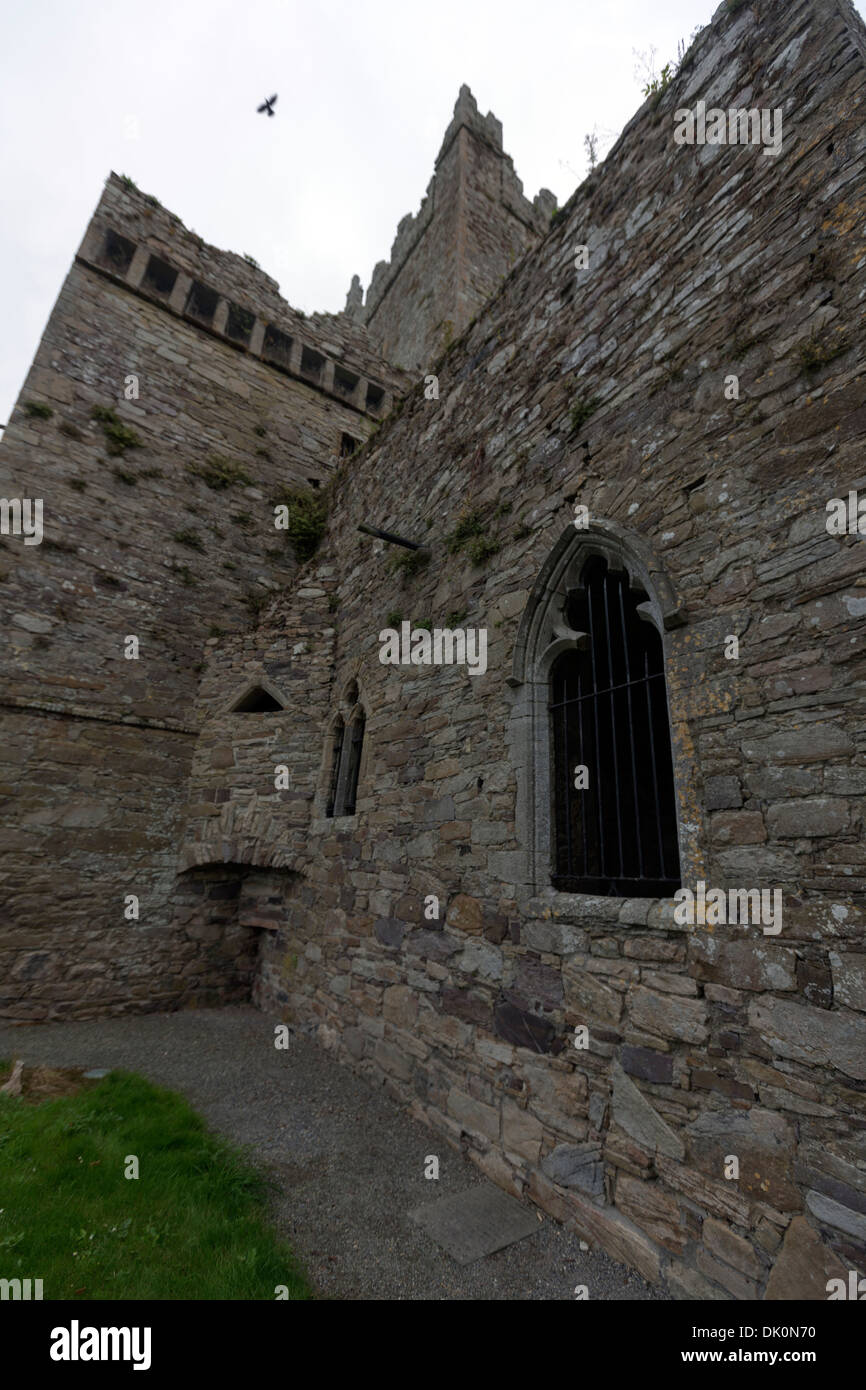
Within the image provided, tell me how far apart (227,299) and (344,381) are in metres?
2.50

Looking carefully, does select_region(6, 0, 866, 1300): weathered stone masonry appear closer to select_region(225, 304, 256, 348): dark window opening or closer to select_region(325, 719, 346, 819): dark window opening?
select_region(325, 719, 346, 819): dark window opening

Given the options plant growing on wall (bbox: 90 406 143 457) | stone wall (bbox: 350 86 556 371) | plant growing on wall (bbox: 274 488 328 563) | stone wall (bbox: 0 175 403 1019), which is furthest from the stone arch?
stone wall (bbox: 350 86 556 371)

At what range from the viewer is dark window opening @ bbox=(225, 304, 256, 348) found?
35.6 feet

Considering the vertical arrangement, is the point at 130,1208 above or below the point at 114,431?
below

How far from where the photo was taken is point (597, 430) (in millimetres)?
4383

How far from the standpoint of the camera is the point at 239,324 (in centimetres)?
1100

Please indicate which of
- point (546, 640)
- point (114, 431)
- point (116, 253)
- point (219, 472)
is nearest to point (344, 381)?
point (219, 472)

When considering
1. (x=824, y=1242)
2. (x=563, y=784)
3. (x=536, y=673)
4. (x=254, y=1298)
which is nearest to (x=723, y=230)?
(x=536, y=673)

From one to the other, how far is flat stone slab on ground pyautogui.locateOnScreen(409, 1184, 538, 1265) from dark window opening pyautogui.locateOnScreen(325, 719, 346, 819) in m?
4.02

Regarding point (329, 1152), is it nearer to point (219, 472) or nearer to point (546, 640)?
point (546, 640)

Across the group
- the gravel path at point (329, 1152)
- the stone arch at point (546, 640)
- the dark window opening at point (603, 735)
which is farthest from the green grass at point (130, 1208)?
the dark window opening at point (603, 735)

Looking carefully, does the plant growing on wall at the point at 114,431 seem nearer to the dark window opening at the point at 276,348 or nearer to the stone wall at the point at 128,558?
the stone wall at the point at 128,558

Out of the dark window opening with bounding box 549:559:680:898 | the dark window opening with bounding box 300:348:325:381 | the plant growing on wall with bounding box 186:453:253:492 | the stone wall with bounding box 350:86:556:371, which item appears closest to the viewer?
the dark window opening with bounding box 549:559:680:898

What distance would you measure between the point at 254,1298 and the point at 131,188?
14184mm
